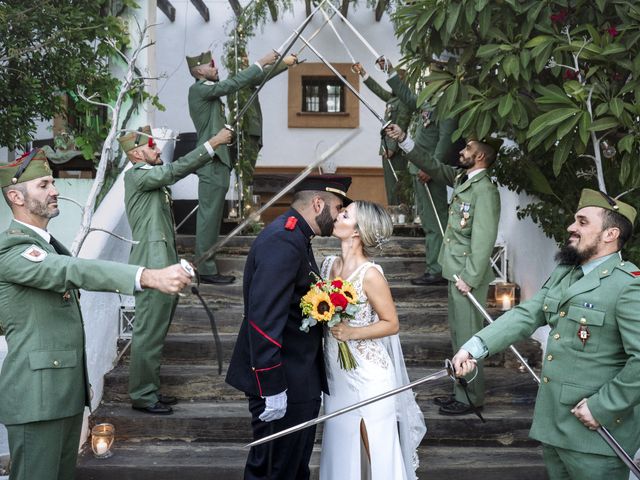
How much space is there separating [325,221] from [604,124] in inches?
63.3

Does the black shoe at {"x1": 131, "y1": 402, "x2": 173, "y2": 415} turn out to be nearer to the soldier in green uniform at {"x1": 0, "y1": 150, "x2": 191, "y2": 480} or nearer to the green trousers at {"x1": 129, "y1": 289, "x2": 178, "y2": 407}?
the green trousers at {"x1": 129, "y1": 289, "x2": 178, "y2": 407}

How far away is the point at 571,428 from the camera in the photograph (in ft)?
10.2

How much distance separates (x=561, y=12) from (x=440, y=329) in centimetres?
270

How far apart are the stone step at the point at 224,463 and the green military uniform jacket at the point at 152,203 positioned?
4.18 feet

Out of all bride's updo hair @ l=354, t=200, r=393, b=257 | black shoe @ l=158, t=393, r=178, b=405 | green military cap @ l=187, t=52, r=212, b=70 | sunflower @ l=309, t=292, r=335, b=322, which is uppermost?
green military cap @ l=187, t=52, r=212, b=70

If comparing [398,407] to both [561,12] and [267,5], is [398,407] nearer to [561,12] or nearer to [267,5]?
[561,12]

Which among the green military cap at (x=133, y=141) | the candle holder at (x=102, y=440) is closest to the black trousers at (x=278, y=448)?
the candle holder at (x=102, y=440)

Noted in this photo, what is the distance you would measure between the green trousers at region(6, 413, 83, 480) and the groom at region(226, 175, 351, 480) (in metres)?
0.83

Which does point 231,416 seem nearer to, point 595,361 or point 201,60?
point 595,361

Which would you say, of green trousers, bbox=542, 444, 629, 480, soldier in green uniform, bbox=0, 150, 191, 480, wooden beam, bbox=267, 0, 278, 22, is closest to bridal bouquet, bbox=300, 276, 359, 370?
soldier in green uniform, bbox=0, 150, 191, 480

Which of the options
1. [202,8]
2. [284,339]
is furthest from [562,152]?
[202,8]

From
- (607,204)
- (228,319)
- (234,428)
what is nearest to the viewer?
(607,204)

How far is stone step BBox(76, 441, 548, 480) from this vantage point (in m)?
4.45

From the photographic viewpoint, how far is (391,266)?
6.67 m
